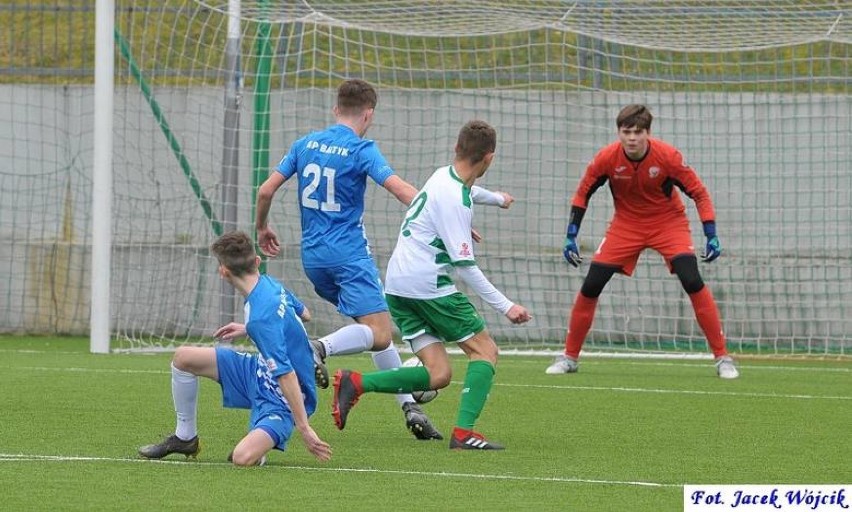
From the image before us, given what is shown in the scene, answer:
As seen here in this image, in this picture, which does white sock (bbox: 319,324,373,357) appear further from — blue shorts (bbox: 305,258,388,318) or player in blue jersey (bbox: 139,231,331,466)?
player in blue jersey (bbox: 139,231,331,466)

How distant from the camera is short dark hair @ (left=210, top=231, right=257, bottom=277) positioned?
6.51m

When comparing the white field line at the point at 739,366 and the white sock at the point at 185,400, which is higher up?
the white sock at the point at 185,400

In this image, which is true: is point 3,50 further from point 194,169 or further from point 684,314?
point 684,314

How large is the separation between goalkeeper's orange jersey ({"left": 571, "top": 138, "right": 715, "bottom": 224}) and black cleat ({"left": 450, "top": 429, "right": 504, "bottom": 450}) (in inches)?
166

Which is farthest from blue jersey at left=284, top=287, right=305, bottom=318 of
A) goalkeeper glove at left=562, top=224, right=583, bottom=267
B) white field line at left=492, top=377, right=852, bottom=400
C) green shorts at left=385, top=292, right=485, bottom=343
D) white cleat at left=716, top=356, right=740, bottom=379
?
white cleat at left=716, top=356, right=740, bottom=379

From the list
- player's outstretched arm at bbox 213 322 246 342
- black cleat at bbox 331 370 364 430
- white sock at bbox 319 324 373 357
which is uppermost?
player's outstretched arm at bbox 213 322 246 342

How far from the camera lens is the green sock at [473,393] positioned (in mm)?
7348

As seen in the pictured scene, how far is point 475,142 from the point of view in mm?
7227

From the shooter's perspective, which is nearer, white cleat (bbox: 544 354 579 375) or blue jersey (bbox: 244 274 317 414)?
blue jersey (bbox: 244 274 317 414)

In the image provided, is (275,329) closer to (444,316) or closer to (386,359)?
(444,316)

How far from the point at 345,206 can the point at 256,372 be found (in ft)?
5.82

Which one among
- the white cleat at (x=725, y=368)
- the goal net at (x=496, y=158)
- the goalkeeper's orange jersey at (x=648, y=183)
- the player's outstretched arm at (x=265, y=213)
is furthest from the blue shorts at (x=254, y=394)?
the goal net at (x=496, y=158)

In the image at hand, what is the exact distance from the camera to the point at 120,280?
577 inches

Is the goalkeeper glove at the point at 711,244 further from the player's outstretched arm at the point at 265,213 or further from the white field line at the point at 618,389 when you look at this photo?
the player's outstretched arm at the point at 265,213
